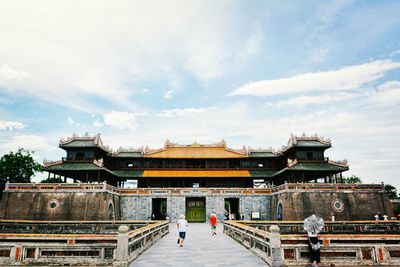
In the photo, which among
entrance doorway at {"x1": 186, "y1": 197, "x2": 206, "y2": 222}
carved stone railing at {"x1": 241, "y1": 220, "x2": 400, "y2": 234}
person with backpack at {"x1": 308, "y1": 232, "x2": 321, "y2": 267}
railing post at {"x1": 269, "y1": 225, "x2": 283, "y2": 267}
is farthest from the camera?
entrance doorway at {"x1": 186, "y1": 197, "x2": 206, "y2": 222}

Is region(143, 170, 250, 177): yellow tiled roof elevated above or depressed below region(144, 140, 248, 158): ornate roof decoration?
below

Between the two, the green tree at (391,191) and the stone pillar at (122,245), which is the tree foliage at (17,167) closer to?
the stone pillar at (122,245)

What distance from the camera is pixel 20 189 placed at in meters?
34.8

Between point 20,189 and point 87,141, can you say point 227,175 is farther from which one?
point 20,189

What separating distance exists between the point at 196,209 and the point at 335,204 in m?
17.8

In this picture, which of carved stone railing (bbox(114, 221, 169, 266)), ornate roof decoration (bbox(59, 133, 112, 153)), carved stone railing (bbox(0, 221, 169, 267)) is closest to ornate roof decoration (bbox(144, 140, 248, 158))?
ornate roof decoration (bbox(59, 133, 112, 153))

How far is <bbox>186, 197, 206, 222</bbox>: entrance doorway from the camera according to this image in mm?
39806

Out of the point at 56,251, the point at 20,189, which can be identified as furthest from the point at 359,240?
the point at 20,189

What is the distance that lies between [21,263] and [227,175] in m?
33.4

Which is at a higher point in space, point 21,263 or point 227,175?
point 227,175

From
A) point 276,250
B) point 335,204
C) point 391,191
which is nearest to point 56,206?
point 276,250

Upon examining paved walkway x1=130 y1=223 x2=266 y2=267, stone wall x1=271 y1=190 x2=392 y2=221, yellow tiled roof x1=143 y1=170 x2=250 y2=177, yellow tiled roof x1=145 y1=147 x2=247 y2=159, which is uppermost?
yellow tiled roof x1=145 y1=147 x2=247 y2=159

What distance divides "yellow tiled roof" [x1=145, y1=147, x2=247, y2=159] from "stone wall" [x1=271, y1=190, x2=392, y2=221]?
516 inches

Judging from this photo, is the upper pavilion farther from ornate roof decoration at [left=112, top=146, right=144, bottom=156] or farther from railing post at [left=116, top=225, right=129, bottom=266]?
railing post at [left=116, top=225, right=129, bottom=266]
